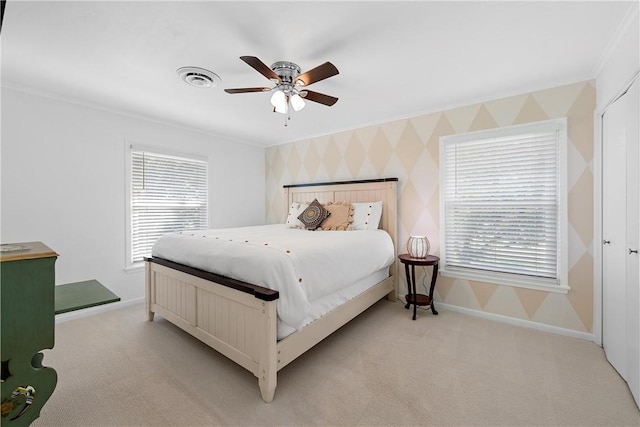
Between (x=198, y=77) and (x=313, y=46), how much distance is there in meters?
1.07

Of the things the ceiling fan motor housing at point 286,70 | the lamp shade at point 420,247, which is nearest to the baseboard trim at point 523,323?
the lamp shade at point 420,247

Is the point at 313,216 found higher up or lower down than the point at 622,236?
higher up

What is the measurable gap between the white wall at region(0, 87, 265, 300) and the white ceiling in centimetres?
26

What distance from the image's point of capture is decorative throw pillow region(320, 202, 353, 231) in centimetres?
346

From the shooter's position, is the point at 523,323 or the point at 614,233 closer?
the point at 614,233

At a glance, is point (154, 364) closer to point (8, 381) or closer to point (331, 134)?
point (8, 381)

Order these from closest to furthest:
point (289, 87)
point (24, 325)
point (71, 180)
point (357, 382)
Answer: point (24, 325) → point (357, 382) → point (289, 87) → point (71, 180)

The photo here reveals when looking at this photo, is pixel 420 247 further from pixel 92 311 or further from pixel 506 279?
pixel 92 311

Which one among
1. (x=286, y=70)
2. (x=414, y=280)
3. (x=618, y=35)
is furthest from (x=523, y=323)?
(x=286, y=70)

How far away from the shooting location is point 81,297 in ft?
5.08

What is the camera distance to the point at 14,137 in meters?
2.64

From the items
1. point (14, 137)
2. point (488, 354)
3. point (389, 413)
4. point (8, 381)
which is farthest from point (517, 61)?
point (14, 137)

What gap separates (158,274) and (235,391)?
1.51m

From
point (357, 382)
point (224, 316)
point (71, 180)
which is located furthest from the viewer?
point (71, 180)
